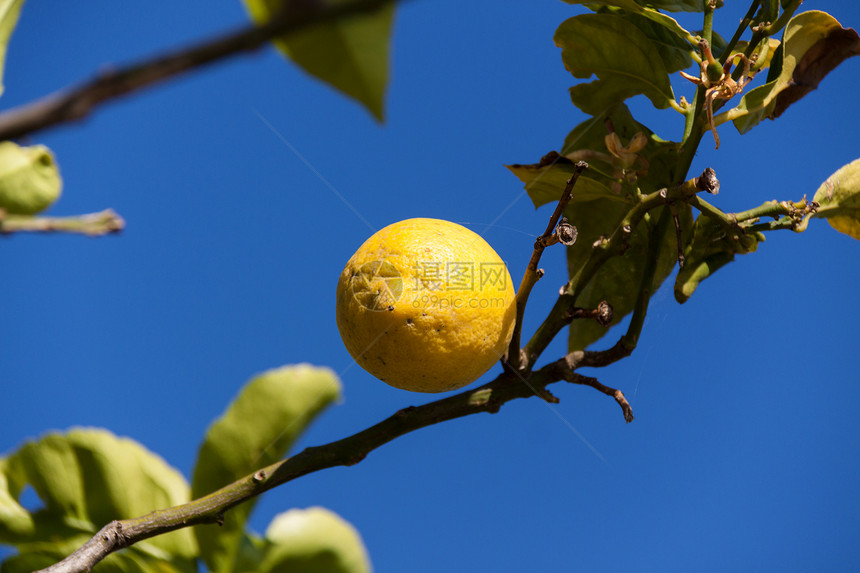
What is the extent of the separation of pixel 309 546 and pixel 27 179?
640 millimetres

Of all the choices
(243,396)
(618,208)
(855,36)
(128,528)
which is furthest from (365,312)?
(855,36)

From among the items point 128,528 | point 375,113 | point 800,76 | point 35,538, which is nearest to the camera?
point 375,113

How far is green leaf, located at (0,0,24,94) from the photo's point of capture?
651mm

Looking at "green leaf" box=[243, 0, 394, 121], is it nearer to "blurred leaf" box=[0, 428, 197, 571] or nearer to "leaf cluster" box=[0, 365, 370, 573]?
"leaf cluster" box=[0, 365, 370, 573]

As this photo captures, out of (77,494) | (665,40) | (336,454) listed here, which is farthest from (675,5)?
(77,494)

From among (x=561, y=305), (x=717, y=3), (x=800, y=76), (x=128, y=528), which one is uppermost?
(x=717, y=3)

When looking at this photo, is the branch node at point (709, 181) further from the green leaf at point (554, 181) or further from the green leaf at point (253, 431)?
the green leaf at point (253, 431)

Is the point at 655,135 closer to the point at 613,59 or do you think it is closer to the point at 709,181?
the point at 613,59

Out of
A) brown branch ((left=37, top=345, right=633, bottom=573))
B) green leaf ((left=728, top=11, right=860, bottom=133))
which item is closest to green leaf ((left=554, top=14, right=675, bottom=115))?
green leaf ((left=728, top=11, right=860, bottom=133))

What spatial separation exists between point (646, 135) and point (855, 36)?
0.29 m

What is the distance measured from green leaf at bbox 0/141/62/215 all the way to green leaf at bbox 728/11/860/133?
79 cm

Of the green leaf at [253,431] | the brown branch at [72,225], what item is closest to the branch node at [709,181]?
the green leaf at [253,431]

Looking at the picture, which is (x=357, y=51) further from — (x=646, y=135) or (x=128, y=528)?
(x=646, y=135)

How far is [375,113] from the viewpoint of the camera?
0.34m
